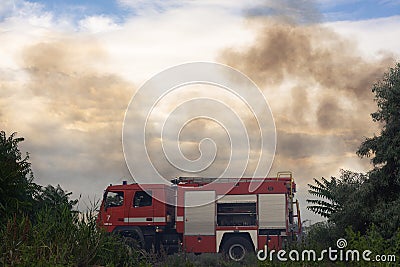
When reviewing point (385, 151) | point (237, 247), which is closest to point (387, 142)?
point (385, 151)

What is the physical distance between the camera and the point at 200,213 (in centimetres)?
2705

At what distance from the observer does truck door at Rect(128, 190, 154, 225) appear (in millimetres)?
26547

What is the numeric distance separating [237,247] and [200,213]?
2330mm

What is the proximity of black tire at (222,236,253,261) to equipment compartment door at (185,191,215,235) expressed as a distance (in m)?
0.91

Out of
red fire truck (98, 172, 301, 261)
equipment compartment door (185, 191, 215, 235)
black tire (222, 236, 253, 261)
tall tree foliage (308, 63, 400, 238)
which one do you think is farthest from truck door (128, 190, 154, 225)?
tall tree foliage (308, 63, 400, 238)

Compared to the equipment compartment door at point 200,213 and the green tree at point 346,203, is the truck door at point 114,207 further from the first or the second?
the green tree at point 346,203

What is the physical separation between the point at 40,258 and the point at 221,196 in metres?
17.4

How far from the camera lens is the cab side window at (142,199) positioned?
26750 millimetres

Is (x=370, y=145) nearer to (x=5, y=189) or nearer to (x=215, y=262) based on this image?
(x=215, y=262)

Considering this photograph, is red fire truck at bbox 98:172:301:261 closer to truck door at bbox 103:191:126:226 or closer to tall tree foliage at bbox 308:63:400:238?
truck door at bbox 103:191:126:226

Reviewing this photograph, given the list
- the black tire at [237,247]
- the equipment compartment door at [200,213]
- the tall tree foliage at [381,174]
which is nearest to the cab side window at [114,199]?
the equipment compartment door at [200,213]

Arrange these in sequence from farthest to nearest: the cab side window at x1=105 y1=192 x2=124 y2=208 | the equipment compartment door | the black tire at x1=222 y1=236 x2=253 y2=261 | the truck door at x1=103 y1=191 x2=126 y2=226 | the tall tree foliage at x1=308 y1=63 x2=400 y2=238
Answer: the equipment compartment door, the cab side window at x1=105 y1=192 x2=124 y2=208, the truck door at x1=103 y1=191 x2=126 y2=226, the black tire at x1=222 y1=236 x2=253 y2=261, the tall tree foliage at x1=308 y1=63 x2=400 y2=238

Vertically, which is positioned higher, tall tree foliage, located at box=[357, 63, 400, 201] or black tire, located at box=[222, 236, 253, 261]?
tall tree foliage, located at box=[357, 63, 400, 201]

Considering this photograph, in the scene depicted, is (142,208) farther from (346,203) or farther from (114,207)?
(346,203)
